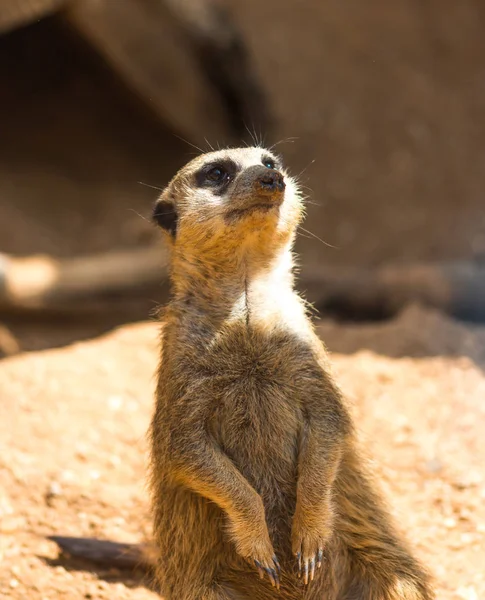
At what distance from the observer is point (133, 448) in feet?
11.4

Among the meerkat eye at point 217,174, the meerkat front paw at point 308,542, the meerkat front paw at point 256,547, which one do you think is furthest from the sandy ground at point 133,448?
the meerkat eye at point 217,174

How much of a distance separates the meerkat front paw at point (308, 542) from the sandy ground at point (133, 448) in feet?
1.53

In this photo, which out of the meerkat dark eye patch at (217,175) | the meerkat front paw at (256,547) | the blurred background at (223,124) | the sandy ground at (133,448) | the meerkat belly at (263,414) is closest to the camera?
the meerkat front paw at (256,547)

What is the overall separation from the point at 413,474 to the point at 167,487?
1345 millimetres

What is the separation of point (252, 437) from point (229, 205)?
2.19ft

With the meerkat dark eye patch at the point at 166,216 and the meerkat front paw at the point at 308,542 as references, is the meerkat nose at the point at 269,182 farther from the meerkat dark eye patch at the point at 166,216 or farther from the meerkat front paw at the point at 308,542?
the meerkat front paw at the point at 308,542

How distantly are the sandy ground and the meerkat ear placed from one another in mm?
687

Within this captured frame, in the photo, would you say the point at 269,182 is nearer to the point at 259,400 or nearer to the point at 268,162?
the point at 268,162

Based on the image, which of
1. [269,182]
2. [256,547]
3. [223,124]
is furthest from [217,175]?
[223,124]

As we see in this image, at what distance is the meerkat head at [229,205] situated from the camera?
2.31m

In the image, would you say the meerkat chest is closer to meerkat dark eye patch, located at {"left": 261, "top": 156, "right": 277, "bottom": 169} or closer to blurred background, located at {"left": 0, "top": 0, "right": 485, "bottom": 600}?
blurred background, located at {"left": 0, "top": 0, "right": 485, "bottom": 600}

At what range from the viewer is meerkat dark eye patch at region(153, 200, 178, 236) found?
2588 mm

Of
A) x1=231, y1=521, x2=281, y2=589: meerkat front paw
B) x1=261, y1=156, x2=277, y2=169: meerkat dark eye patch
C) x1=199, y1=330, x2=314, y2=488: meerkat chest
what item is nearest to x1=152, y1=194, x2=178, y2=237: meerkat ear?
x1=261, y1=156, x2=277, y2=169: meerkat dark eye patch

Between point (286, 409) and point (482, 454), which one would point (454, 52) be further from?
point (286, 409)
